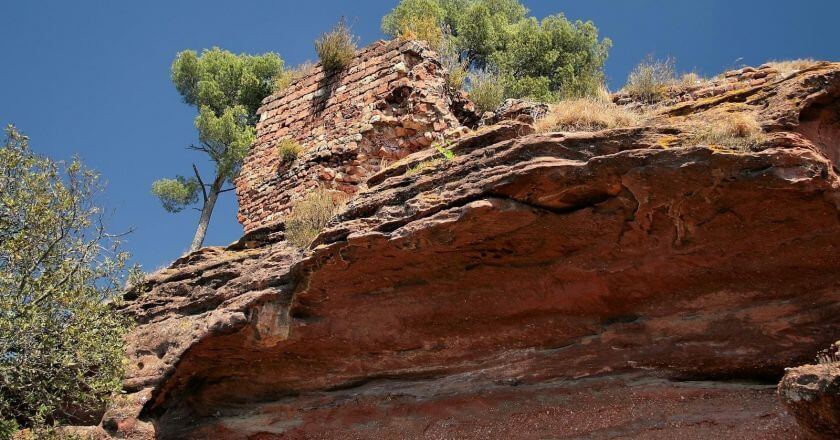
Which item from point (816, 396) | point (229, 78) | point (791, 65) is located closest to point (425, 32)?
point (791, 65)

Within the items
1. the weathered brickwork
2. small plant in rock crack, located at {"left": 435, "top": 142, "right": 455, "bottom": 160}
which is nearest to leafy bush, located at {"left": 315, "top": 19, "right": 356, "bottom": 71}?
the weathered brickwork

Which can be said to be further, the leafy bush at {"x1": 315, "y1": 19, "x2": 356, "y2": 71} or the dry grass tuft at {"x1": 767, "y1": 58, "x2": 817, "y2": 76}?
the leafy bush at {"x1": 315, "y1": 19, "x2": 356, "y2": 71}

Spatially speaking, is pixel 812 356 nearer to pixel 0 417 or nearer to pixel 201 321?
pixel 201 321

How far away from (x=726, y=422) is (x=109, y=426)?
6.46 metres

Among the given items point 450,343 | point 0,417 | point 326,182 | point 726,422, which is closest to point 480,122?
point 326,182

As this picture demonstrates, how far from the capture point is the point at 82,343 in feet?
29.6

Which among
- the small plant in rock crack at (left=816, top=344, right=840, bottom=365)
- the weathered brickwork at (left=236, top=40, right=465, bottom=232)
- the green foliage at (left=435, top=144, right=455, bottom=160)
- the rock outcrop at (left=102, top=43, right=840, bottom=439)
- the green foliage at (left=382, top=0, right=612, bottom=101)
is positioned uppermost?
the green foliage at (left=382, top=0, right=612, bottom=101)

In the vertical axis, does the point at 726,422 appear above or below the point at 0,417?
below

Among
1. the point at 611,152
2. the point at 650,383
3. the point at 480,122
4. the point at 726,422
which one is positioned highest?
the point at 480,122

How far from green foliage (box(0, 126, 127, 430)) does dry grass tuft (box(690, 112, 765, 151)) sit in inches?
265

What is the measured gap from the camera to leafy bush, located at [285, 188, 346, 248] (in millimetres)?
9133

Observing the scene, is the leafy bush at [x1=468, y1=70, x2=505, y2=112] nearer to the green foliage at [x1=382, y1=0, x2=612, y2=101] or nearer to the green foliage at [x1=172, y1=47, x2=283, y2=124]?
the green foliage at [x1=382, y1=0, x2=612, y2=101]

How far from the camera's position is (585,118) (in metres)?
7.83

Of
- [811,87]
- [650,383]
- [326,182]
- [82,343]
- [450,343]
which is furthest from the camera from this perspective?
[326,182]
